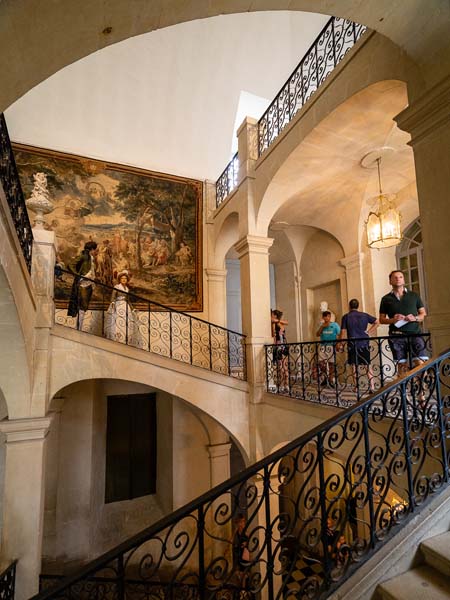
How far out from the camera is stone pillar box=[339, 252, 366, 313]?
6.96 meters

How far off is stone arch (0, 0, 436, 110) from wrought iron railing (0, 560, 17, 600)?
4.70m

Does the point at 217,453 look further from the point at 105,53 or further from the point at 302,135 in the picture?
the point at 105,53

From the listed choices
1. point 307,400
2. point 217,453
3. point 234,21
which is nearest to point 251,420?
point 307,400

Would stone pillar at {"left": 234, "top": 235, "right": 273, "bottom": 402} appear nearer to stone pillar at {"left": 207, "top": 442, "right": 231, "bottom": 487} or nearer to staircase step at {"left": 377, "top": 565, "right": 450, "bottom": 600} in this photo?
stone pillar at {"left": 207, "top": 442, "right": 231, "bottom": 487}

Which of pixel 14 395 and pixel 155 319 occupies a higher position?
pixel 155 319

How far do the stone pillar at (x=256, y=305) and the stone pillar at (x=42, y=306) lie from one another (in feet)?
10.4

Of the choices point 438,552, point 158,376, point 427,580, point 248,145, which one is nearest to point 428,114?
point 438,552

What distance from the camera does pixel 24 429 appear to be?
164 inches

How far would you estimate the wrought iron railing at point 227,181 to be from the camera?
23.8ft

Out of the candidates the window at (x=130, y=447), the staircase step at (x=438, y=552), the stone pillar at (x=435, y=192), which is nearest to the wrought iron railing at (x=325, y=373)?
the stone pillar at (x=435, y=192)

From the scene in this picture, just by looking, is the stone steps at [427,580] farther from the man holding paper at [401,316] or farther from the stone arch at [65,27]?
the stone arch at [65,27]

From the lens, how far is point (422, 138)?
9.33ft

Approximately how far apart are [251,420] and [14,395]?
3624 mm

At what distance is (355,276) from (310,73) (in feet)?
13.0
